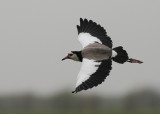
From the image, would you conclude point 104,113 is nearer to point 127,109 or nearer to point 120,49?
point 127,109

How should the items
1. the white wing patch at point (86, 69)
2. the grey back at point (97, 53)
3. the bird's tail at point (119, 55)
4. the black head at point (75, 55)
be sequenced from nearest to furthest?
the white wing patch at point (86, 69) < the grey back at point (97, 53) < the bird's tail at point (119, 55) < the black head at point (75, 55)

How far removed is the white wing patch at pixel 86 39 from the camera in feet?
59.5

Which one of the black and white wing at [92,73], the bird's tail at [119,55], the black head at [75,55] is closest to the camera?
the black and white wing at [92,73]

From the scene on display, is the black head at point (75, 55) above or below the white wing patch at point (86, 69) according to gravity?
above

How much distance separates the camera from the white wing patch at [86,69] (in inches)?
650

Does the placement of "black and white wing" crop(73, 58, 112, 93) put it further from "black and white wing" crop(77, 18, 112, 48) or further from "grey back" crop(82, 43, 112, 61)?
"black and white wing" crop(77, 18, 112, 48)

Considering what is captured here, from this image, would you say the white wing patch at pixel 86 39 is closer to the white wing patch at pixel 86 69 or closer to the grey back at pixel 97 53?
the grey back at pixel 97 53

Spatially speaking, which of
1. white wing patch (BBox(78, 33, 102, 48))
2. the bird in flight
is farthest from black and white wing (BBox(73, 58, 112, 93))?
white wing patch (BBox(78, 33, 102, 48))

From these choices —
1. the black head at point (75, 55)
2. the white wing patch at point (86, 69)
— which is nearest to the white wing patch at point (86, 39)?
the black head at point (75, 55)

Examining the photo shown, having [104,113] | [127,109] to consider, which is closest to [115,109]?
[127,109]

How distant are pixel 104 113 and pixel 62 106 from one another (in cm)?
509

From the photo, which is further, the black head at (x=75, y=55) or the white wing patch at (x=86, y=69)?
the black head at (x=75, y=55)

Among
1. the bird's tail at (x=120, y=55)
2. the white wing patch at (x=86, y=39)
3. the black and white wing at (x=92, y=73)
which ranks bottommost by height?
the black and white wing at (x=92, y=73)

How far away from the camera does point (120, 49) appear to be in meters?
17.3
